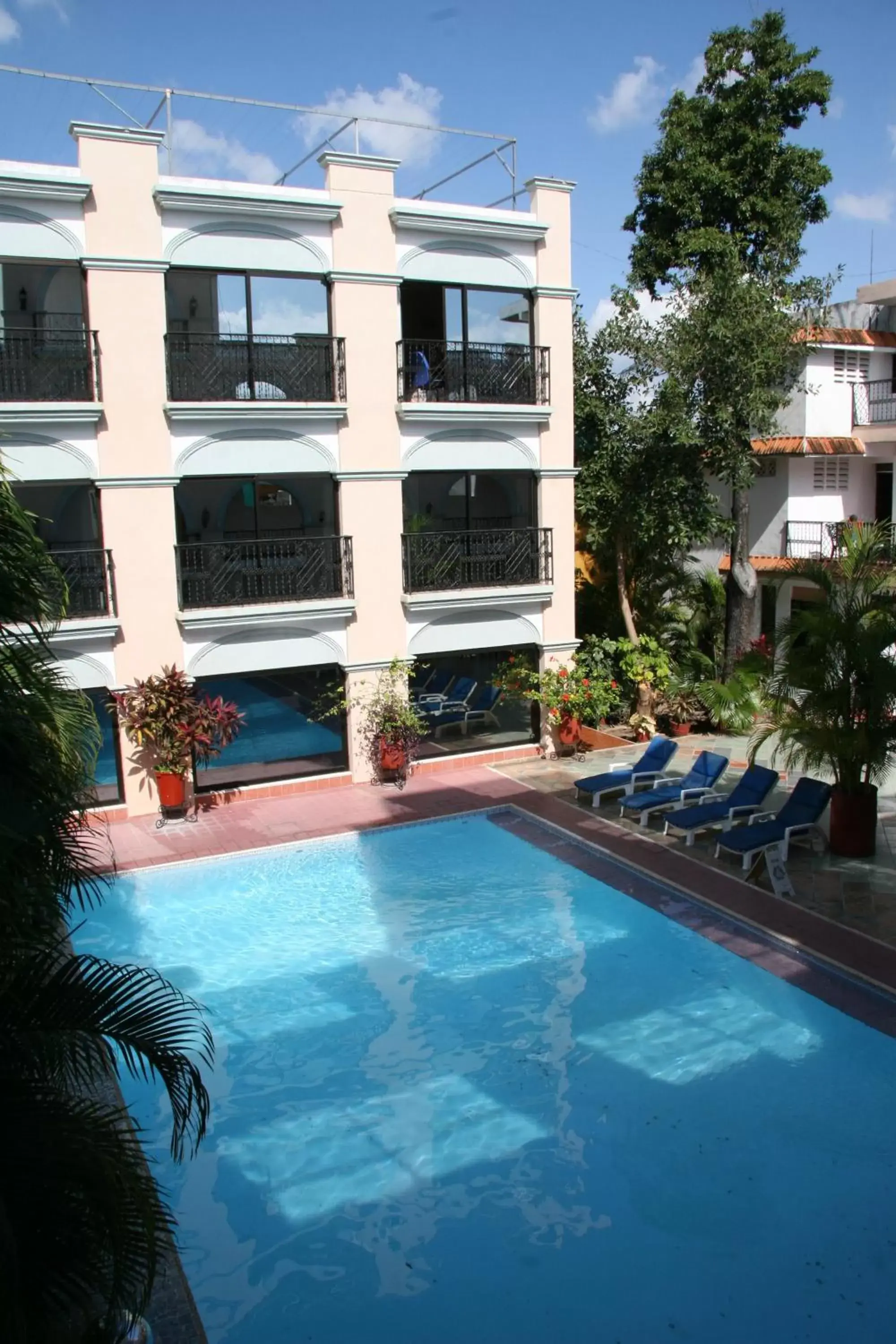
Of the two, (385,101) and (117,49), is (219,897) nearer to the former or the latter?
(117,49)

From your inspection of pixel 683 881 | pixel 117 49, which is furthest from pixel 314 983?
pixel 117 49

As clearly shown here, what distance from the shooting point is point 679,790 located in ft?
54.2

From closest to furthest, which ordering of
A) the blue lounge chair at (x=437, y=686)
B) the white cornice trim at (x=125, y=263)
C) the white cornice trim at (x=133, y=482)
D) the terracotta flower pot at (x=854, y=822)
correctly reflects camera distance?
the terracotta flower pot at (x=854, y=822) → the white cornice trim at (x=125, y=263) → the white cornice trim at (x=133, y=482) → the blue lounge chair at (x=437, y=686)

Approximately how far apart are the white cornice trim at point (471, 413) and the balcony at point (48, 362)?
498 cm

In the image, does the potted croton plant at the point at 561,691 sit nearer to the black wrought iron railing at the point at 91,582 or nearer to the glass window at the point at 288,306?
the glass window at the point at 288,306

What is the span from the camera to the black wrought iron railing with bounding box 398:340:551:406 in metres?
19.0

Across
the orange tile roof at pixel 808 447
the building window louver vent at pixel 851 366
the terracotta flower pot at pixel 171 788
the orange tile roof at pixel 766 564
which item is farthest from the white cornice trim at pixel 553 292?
the terracotta flower pot at pixel 171 788

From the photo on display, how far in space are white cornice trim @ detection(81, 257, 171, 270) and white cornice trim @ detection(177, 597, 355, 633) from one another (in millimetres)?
5143

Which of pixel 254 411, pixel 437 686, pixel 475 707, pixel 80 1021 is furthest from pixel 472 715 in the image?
pixel 80 1021

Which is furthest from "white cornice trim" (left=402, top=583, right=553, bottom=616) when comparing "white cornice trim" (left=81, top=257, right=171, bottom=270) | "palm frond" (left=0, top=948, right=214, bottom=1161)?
"palm frond" (left=0, top=948, right=214, bottom=1161)

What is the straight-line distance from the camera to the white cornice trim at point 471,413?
736 inches

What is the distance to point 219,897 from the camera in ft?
48.2

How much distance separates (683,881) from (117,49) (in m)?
14.2

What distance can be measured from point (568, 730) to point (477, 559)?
3.59 metres
